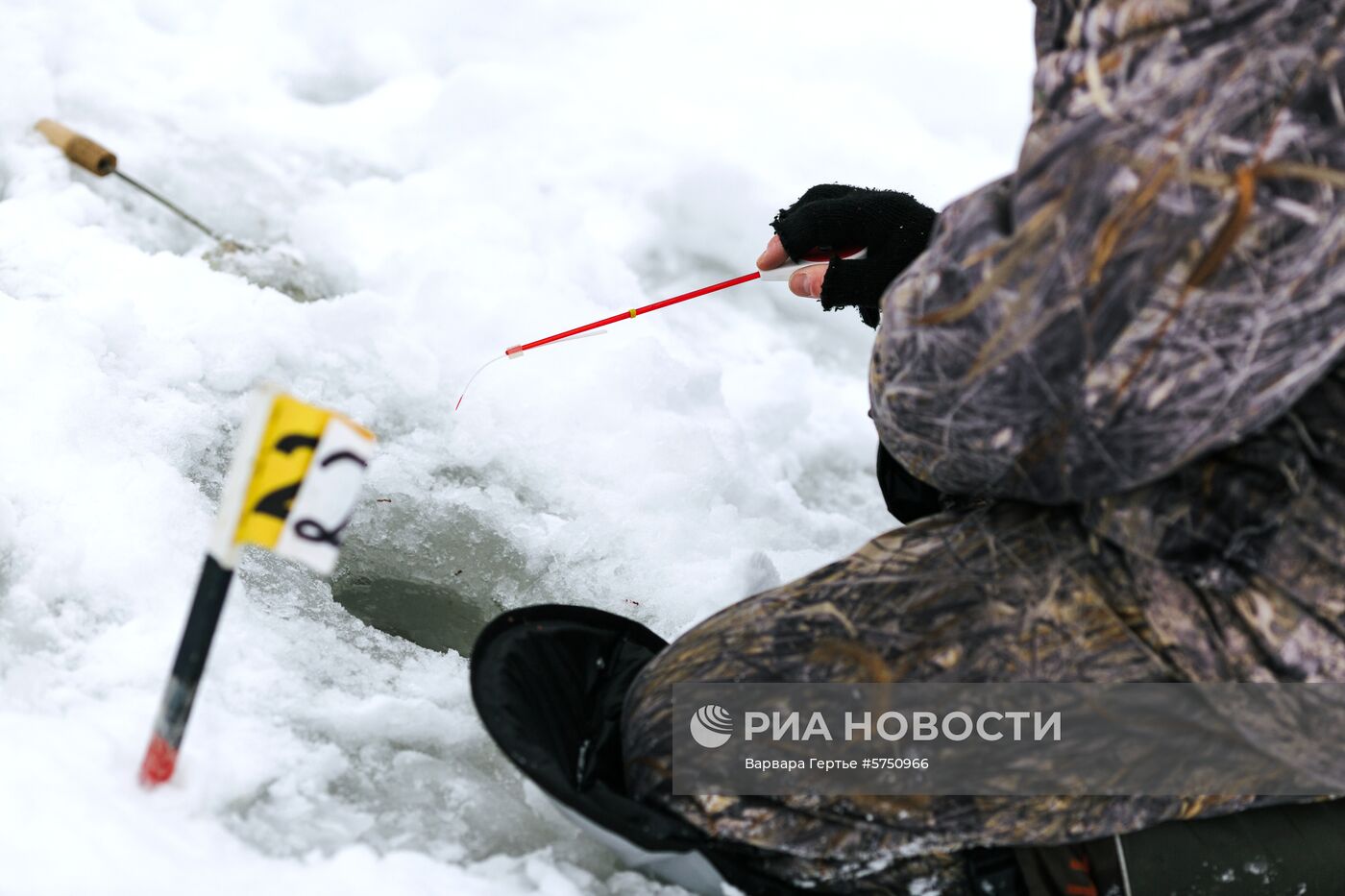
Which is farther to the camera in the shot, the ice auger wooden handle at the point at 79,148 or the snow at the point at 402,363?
the ice auger wooden handle at the point at 79,148

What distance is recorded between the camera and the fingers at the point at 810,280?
1.89 m

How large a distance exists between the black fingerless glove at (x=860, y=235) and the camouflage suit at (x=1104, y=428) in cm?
52

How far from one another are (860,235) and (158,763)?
4.42 ft

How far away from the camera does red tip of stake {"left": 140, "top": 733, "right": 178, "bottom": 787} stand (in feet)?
4.21

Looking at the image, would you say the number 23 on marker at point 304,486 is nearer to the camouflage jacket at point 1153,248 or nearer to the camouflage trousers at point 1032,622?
the camouflage trousers at point 1032,622

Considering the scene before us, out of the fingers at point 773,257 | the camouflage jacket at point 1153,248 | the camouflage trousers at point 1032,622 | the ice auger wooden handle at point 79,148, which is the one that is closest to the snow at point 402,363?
the camouflage trousers at point 1032,622

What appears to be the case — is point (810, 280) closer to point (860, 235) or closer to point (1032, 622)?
point (860, 235)

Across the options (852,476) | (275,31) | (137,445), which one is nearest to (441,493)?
(137,445)

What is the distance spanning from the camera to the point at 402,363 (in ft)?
7.98

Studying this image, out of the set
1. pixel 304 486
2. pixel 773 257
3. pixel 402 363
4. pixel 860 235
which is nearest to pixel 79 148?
pixel 402 363

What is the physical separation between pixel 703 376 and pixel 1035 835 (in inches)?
59.4

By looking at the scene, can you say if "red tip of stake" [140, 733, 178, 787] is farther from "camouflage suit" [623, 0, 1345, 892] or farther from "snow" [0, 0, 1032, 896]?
"camouflage suit" [623, 0, 1345, 892]

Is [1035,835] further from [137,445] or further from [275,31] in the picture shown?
→ [275,31]

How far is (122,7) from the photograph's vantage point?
3475mm
